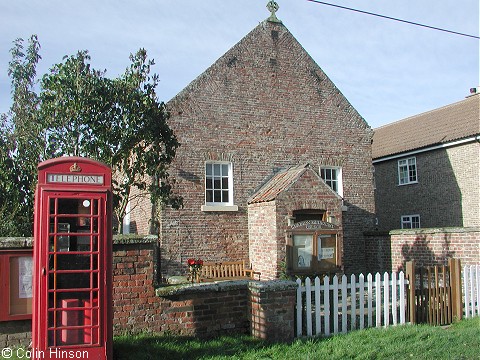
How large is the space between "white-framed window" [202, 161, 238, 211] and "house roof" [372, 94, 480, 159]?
11.3m

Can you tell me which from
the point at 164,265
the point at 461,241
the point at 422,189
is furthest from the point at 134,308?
the point at 422,189

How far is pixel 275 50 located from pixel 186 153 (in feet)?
16.8

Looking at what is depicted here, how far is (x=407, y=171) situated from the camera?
2430 cm

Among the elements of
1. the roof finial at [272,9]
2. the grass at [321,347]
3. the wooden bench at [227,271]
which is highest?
the roof finial at [272,9]

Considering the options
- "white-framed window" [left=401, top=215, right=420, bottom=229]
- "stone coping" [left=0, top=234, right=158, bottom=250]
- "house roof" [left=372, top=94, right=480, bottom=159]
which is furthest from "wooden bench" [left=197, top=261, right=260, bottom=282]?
"house roof" [left=372, top=94, right=480, bottom=159]

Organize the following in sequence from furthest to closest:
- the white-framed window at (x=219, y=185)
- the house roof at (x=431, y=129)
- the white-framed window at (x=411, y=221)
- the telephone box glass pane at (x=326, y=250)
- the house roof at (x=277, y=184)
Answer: the white-framed window at (x=411, y=221) < the house roof at (x=431, y=129) < the white-framed window at (x=219, y=185) < the house roof at (x=277, y=184) < the telephone box glass pane at (x=326, y=250)

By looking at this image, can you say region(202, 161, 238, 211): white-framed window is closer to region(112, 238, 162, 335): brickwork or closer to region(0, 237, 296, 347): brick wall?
region(0, 237, 296, 347): brick wall

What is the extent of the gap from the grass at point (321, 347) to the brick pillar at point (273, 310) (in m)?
0.20

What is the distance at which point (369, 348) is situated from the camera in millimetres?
7383

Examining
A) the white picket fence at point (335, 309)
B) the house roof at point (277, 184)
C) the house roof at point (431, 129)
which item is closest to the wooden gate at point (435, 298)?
the white picket fence at point (335, 309)

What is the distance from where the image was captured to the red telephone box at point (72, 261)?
5.88 metres

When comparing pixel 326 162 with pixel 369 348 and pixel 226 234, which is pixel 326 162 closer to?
pixel 226 234

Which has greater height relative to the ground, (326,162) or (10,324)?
(326,162)

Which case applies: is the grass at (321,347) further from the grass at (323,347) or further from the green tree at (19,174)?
the green tree at (19,174)
